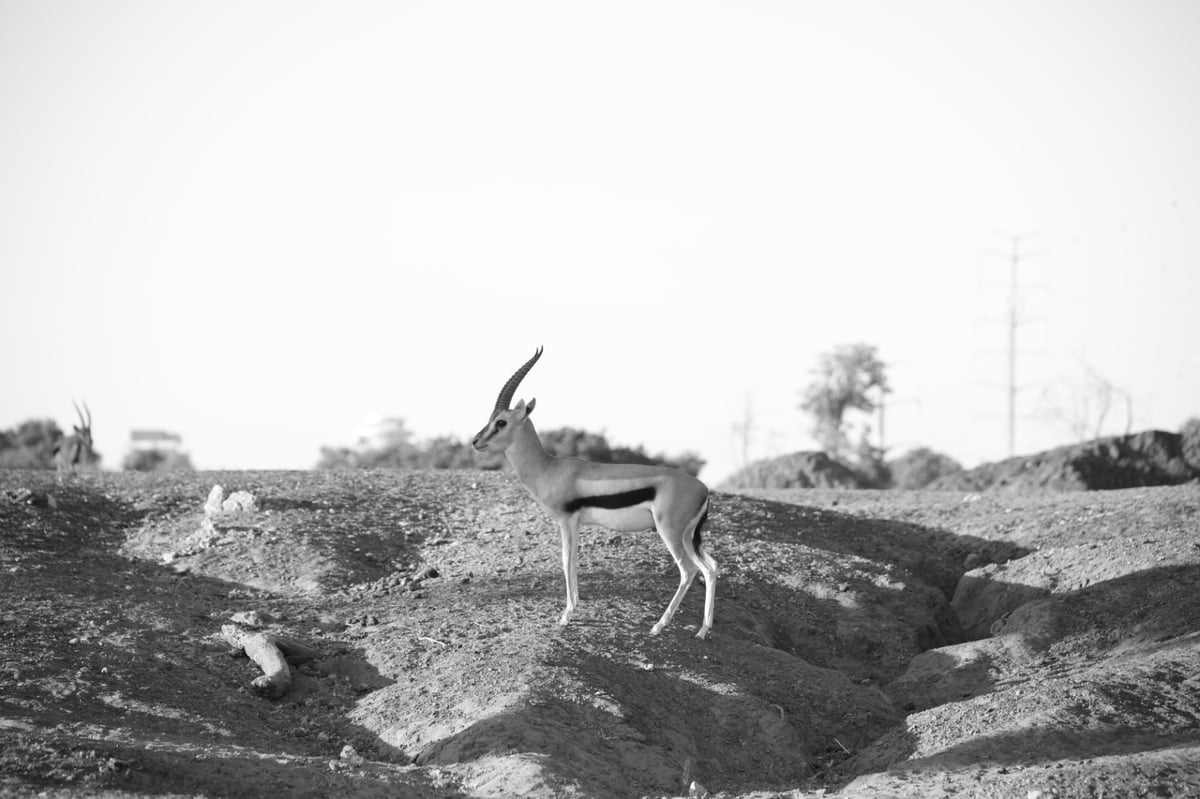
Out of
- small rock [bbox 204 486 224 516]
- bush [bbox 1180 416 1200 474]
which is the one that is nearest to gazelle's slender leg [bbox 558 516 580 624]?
small rock [bbox 204 486 224 516]

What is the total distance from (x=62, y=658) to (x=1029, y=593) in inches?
365

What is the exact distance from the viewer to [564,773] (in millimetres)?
8219

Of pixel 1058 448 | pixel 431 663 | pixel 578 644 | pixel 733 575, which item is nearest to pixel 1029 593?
pixel 733 575

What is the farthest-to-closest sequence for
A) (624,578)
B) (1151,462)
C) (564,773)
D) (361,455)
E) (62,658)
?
(361,455), (1151,462), (624,578), (62,658), (564,773)

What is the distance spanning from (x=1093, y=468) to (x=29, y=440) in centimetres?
3918

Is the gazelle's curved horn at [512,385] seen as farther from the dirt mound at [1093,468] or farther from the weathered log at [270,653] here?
the dirt mound at [1093,468]

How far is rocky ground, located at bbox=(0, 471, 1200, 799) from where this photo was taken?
8.46 metres

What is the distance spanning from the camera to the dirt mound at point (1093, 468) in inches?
947

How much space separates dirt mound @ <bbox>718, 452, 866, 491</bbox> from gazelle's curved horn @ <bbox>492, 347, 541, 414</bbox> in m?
15.4

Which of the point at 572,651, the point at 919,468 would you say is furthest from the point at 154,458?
the point at 572,651

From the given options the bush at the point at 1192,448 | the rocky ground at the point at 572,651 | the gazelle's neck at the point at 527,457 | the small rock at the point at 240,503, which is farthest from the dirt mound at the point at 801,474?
the gazelle's neck at the point at 527,457

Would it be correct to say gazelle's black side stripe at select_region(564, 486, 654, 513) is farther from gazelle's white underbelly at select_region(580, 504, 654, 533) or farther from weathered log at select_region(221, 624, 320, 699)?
weathered log at select_region(221, 624, 320, 699)

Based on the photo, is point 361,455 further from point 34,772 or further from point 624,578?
point 34,772

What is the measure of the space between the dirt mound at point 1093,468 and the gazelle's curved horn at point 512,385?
46.9ft
